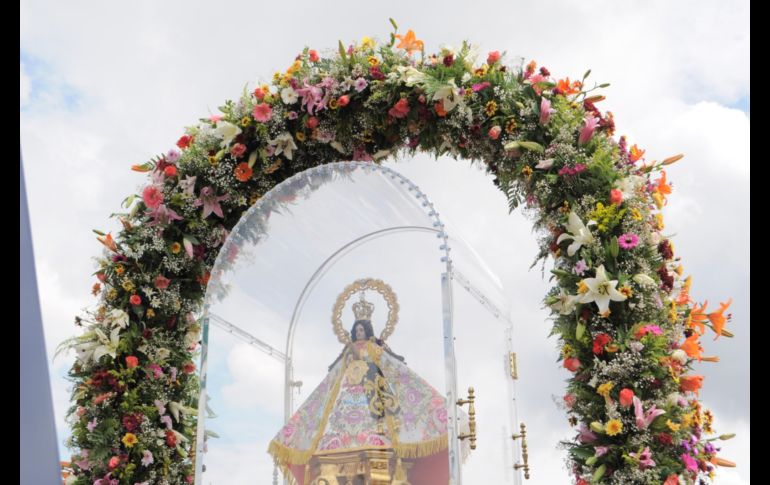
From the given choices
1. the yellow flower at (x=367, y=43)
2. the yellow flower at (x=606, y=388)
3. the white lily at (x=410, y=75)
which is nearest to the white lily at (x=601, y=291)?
the yellow flower at (x=606, y=388)

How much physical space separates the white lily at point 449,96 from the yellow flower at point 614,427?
2401 mm

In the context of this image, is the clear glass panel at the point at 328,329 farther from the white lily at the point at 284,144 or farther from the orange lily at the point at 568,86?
the orange lily at the point at 568,86

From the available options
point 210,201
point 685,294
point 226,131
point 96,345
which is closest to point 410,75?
point 226,131

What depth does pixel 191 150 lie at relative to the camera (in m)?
6.34

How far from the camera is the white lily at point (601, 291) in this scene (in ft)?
14.9

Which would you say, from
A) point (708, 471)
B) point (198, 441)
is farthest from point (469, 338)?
point (198, 441)

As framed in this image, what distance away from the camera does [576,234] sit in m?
4.84

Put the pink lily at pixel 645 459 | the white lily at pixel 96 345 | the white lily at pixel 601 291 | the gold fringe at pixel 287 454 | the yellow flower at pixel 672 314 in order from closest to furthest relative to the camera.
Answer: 1. the pink lily at pixel 645 459
2. the white lily at pixel 601 291
3. the yellow flower at pixel 672 314
4. the gold fringe at pixel 287 454
5. the white lily at pixel 96 345

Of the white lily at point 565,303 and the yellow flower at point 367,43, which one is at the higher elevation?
the yellow flower at point 367,43

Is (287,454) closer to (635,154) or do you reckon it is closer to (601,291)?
(601,291)

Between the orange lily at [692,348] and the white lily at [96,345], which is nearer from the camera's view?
the orange lily at [692,348]

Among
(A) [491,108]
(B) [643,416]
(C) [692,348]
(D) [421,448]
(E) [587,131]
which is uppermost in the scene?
(A) [491,108]

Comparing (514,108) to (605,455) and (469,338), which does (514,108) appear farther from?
(605,455)

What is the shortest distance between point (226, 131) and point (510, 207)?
226 cm
